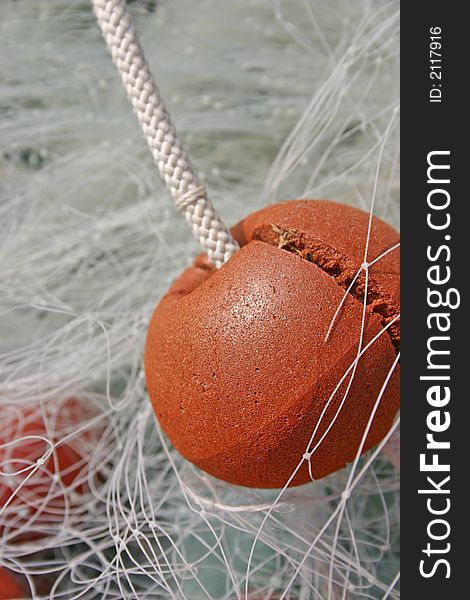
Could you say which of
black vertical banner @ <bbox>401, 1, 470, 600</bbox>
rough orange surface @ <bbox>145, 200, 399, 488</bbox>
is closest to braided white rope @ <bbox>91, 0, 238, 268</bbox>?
rough orange surface @ <bbox>145, 200, 399, 488</bbox>

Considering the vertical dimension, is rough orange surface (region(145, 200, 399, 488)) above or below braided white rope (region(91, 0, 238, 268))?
below

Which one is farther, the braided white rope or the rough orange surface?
the braided white rope

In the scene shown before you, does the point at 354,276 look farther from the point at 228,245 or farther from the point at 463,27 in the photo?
the point at 463,27

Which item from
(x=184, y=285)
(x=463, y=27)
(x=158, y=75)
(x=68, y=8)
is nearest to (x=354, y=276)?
(x=184, y=285)

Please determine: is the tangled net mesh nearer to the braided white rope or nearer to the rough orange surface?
the rough orange surface

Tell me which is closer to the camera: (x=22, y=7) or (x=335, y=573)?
(x=335, y=573)

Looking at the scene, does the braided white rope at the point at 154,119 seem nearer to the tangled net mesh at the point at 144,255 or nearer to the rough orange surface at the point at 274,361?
the rough orange surface at the point at 274,361

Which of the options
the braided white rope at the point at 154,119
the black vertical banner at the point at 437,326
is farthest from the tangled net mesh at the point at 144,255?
the braided white rope at the point at 154,119
